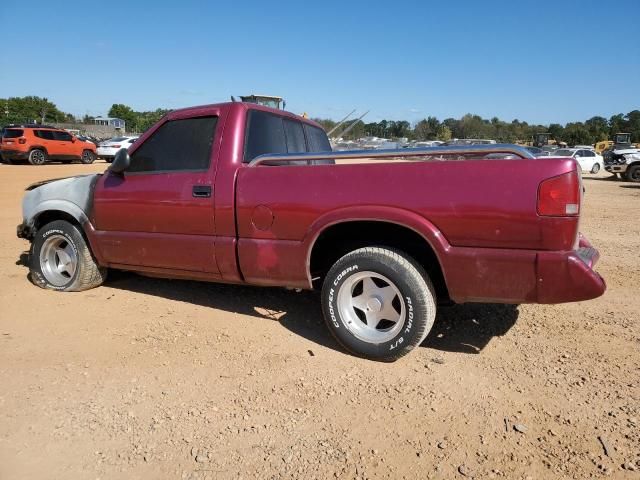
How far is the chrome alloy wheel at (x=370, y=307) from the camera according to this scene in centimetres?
343

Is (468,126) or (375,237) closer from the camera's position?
(375,237)

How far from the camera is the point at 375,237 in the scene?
364 centimetres

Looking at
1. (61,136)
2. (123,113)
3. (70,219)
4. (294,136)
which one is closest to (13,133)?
(61,136)

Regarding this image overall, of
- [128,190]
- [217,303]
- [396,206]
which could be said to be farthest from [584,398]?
[128,190]

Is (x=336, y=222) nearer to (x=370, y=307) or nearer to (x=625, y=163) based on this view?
(x=370, y=307)

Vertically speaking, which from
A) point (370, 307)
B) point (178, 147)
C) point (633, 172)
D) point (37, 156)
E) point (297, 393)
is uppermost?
point (37, 156)

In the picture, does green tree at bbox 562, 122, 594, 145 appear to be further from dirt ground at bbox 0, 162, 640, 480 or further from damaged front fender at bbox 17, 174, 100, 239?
damaged front fender at bbox 17, 174, 100, 239

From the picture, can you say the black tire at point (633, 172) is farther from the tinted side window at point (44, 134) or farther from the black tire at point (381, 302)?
the tinted side window at point (44, 134)

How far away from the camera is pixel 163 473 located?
235 cm

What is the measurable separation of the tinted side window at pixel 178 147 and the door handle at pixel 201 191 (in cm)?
18

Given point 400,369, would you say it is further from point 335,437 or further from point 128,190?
point 128,190

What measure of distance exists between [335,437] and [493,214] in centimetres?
157

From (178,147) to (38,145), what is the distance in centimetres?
2099

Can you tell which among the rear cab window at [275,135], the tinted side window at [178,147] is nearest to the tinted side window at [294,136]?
the rear cab window at [275,135]
